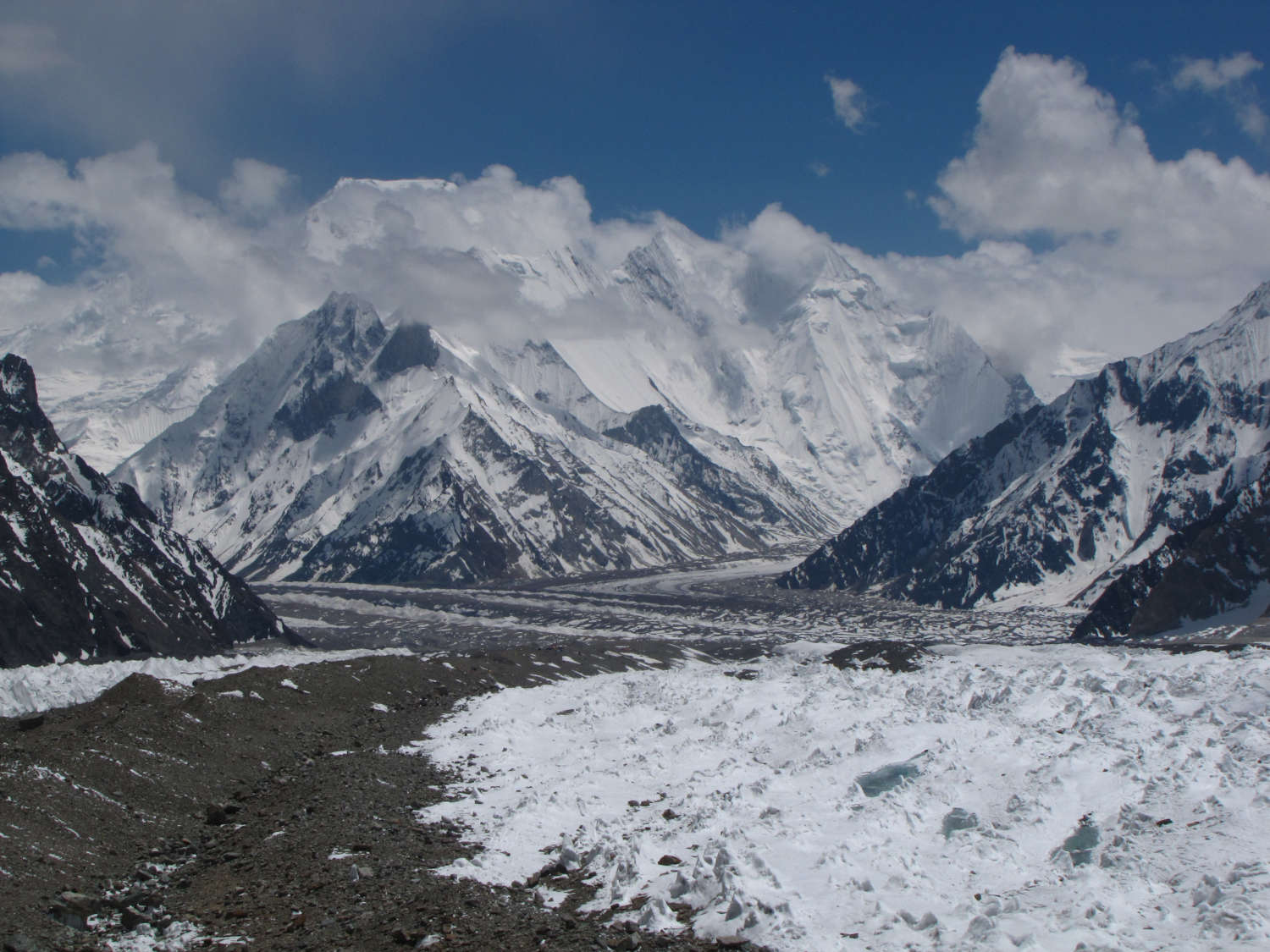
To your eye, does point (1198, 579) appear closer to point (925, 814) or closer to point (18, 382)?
point (925, 814)

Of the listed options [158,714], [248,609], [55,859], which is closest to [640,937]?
[55,859]

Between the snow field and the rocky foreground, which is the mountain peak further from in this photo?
the snow field

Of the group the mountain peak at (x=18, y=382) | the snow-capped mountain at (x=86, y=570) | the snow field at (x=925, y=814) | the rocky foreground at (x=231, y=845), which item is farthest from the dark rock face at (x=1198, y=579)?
the mountain peak at (x=18, y=382)

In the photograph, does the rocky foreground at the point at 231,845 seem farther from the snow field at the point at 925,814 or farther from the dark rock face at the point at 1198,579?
the dark rock face at the point at 1198,579

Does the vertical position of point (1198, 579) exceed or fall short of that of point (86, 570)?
it exceeds it

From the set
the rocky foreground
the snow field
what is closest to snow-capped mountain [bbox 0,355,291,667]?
the rocky foreground

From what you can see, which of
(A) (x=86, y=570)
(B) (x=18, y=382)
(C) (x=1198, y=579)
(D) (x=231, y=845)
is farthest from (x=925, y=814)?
(B) (x=18, y=382)
